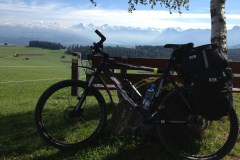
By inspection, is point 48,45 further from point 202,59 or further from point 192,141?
point 202,59

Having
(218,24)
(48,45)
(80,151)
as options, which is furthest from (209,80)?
(48,45)

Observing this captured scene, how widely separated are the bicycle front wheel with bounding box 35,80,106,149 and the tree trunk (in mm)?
3768

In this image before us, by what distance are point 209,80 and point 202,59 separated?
0.32m

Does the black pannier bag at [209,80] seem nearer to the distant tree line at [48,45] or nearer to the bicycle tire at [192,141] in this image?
the bicycle tire at [192,141]

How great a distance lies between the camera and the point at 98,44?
19.0ft

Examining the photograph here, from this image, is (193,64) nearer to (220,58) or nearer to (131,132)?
(220,58)

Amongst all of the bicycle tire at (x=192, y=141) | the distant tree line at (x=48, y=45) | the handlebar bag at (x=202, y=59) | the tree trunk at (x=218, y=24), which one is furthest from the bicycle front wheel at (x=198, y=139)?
the distant tree line at (x=48, y=45)

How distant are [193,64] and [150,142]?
1.66 meters

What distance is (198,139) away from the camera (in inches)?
248

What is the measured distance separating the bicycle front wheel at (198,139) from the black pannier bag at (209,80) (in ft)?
1.13

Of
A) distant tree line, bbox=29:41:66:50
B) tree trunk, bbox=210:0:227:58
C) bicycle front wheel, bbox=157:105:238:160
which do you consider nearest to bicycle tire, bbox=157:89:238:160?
bicycle front wheel, bbox=157:105:238:160

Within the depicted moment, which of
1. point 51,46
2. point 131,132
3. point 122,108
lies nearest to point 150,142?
point 131,132

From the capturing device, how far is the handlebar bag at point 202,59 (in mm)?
5094

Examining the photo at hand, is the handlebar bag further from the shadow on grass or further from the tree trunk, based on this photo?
the tree trunk
